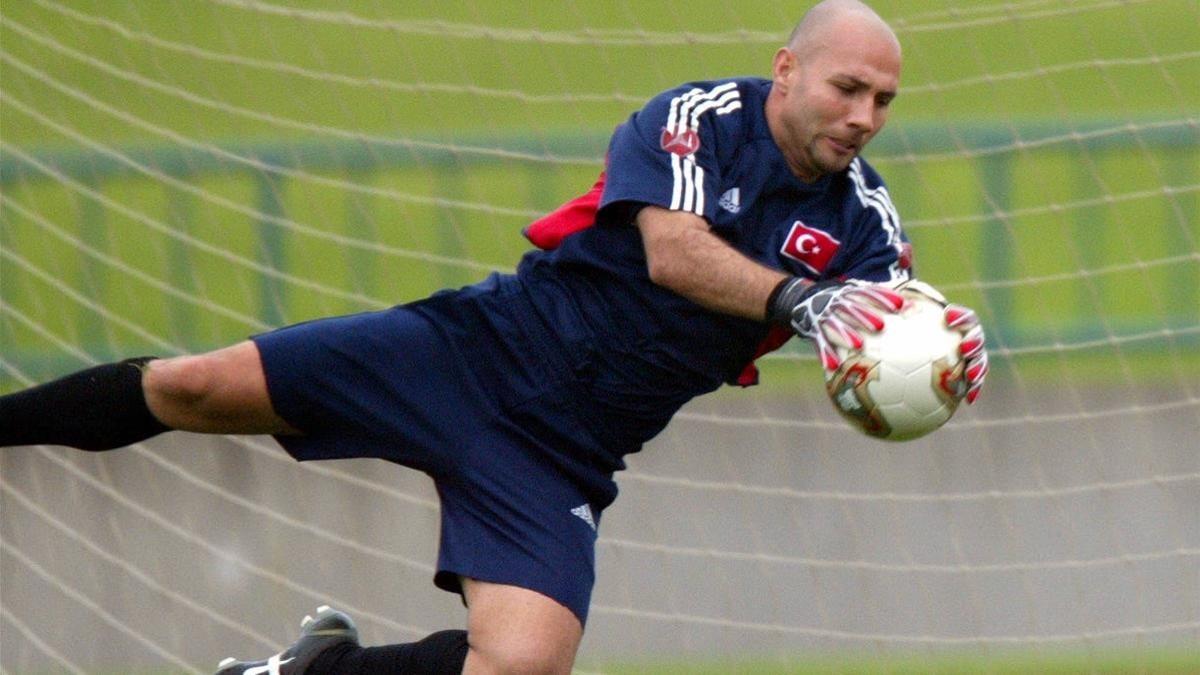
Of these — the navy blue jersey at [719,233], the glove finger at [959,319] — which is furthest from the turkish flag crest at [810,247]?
the glove finger at [959,319]

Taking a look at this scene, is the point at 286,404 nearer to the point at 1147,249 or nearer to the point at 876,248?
the point at 876,248

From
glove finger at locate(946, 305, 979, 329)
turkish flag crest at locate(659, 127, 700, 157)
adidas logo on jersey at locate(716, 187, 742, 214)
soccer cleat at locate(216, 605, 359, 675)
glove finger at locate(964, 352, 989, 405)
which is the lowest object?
soccer cleat at locate(216, 605, 359, 675)

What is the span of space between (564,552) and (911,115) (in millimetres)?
7689

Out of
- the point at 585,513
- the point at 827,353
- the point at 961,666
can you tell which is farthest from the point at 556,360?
the point at 961,666

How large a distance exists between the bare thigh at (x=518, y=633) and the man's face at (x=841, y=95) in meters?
1.02

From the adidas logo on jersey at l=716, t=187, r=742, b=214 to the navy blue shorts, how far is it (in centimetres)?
42

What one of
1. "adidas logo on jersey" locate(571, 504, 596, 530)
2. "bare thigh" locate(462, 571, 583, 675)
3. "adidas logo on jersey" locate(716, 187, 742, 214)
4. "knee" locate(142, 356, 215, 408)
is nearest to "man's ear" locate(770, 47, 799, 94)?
"adidas logo on jersey" locate(716, 187, 742, 214)

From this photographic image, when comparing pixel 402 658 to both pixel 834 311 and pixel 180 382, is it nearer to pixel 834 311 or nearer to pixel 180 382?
pixel 180 382

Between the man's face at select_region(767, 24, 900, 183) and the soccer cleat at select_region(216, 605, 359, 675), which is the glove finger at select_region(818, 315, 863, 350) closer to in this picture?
the man's face at select_region(767, 24, 900, 183)

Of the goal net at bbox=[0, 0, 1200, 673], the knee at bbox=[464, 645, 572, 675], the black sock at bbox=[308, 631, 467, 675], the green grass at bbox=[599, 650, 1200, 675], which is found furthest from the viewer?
the green grass at bbox=[599, 650, 1200, 675]

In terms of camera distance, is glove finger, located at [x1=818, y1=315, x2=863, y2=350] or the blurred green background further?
the blurred green background

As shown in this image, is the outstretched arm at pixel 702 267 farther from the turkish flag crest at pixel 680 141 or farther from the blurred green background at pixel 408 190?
the blurred green background at pixel 408 190

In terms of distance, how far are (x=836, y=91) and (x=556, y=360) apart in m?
0.77

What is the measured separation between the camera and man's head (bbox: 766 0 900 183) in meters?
3.87
